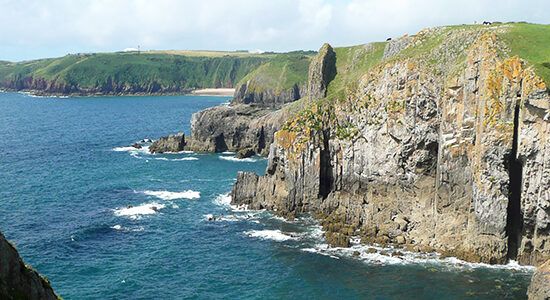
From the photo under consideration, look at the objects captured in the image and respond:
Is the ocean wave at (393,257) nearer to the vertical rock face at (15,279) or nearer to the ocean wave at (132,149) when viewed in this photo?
the vertical rock face at (15,279)

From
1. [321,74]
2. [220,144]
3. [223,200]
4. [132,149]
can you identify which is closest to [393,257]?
[223,200]

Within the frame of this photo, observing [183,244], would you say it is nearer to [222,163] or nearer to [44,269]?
[44,269]

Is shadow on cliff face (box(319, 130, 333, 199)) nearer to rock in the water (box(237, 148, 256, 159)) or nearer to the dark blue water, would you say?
the dark blue water

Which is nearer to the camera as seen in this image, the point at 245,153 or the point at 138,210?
the point at 138,210

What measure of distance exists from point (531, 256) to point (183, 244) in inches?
1782

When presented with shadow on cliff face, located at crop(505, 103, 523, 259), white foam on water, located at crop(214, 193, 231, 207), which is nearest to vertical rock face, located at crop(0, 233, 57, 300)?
shadow on cliff face, located at crop(505, 103, 523, 259)

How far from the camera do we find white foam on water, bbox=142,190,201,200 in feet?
329

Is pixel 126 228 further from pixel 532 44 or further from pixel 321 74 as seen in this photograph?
pixel 532 44

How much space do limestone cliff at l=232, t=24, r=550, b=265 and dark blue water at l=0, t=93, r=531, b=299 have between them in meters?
4.76

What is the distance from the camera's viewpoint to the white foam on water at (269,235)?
3019 inches

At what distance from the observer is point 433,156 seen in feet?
252

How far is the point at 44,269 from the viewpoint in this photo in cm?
6644

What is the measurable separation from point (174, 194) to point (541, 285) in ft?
222

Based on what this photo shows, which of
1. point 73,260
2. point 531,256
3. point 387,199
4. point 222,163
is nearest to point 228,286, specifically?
point 73,260
